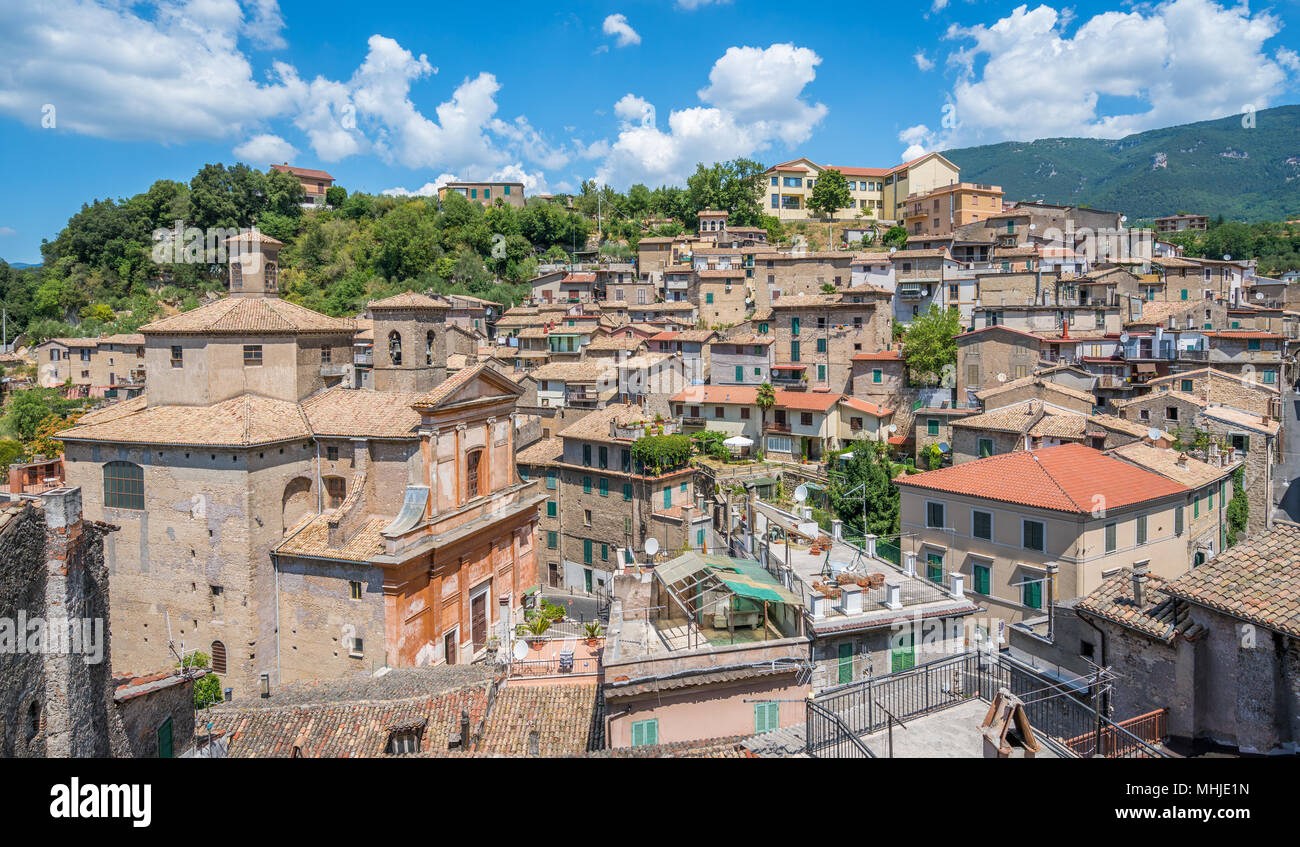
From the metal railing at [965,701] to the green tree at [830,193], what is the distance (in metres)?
81.3

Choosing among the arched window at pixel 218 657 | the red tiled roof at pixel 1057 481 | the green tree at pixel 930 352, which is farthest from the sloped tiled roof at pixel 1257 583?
the green tree at pixel 930 352

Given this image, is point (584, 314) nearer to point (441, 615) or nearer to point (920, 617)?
point (441, 615)

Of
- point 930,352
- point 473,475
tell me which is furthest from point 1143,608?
point 930,352

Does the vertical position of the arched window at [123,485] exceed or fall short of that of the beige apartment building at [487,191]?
it falls short

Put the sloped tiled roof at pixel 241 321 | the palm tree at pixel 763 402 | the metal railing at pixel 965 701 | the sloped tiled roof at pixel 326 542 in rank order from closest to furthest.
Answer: the metal railing at pixel 965 701 < the sloped tiled roof at pixel 326 542 < the sloped tiled roof at pixel 241 321 < the palm tree at pixel 763 402

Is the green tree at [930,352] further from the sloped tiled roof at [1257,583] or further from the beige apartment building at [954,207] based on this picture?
the beige apartment building at [954,207]

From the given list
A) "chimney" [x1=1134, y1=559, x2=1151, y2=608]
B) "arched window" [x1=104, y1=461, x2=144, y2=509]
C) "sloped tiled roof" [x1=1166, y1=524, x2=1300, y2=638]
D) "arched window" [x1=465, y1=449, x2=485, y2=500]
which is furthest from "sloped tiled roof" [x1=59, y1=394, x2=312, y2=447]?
"sloped tiled roof" [x1=1166, y1=524, x2=1300, y2=638]

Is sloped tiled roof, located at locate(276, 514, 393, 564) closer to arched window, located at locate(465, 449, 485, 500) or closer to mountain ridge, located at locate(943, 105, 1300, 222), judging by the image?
arched window, located at locate(465, 449, 485, 500)

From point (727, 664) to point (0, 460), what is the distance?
45881 millimetres

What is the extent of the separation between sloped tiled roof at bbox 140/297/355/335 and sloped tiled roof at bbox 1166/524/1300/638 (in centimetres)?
2605

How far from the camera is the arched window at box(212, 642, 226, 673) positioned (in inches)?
1001

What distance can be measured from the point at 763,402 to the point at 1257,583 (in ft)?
119

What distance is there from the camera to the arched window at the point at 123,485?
25.8 meters

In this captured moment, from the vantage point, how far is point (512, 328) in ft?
217
